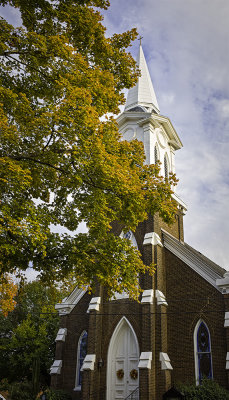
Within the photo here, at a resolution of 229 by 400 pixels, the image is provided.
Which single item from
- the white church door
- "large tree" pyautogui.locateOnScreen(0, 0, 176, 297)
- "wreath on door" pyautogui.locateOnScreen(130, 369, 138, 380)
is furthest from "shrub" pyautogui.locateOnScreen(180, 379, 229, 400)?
"large tree" pyautogui.locateOnScreen(0, 0, 176, 297)

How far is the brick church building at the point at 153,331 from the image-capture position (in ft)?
48.6

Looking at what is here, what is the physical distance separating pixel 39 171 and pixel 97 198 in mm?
1619

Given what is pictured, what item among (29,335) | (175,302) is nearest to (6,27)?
(175,302)

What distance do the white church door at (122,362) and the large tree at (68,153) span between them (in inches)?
352

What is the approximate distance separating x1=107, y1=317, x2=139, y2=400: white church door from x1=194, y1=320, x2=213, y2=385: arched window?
2.85 meters

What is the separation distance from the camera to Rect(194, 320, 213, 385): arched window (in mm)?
14672

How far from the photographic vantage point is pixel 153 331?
1572cm

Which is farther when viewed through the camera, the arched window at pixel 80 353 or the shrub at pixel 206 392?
the arched window at pixel 80 353

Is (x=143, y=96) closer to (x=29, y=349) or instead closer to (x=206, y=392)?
(x=206, y=392)

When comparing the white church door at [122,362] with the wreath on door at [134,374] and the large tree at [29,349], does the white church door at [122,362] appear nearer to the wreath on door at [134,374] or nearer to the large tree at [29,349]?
the wreath on door at [134,374]

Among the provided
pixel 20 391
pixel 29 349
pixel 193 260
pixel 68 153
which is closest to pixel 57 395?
pixel 20 391

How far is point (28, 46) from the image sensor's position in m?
8.77

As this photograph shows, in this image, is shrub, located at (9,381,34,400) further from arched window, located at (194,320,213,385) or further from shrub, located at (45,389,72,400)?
arched window, located at (194,320,213,385)

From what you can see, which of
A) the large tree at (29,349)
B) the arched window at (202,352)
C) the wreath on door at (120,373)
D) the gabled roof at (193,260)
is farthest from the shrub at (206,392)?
the large tree at (29,349)
